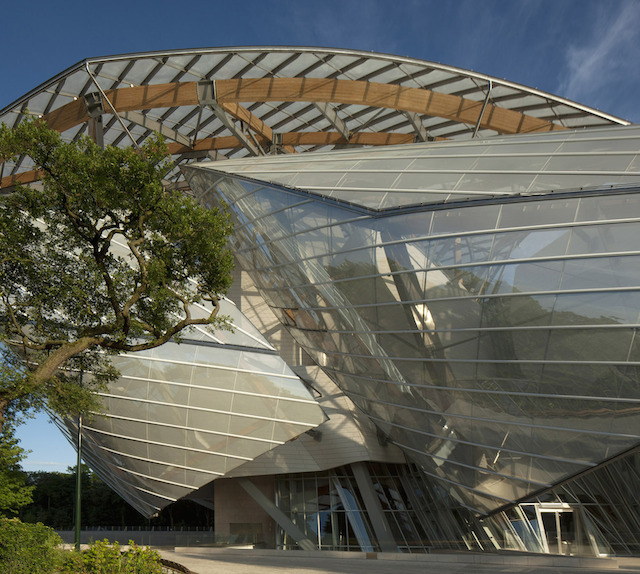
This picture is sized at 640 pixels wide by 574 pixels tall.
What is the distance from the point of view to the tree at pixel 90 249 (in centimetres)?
1425

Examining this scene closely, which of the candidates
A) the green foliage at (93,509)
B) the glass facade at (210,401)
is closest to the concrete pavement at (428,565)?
the glass facade at (210,401)

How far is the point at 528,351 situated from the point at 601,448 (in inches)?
146

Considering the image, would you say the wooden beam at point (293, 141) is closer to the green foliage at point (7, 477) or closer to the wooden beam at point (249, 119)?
the wooden beam at point (249, 119)

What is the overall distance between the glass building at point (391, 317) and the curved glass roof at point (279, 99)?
0.15 meters

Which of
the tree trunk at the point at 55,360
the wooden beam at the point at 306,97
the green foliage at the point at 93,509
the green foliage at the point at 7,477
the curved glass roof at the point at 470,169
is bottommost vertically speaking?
the green foliage at the point at 93,509

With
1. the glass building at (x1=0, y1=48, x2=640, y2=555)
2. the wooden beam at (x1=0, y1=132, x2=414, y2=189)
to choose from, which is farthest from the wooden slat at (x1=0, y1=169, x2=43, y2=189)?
the glass building at (x1=0, y1=48, x2=640, y2=555)

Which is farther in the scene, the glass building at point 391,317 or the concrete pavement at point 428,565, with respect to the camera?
the concrete pavement at point 428,565

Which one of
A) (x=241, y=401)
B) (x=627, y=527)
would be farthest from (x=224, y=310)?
(x=627, y=527)

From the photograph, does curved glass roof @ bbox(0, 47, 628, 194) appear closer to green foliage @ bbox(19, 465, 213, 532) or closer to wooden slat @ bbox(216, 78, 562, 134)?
wooden slat @ bbox(216, 78, 562, 134)

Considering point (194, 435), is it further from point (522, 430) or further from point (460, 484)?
point (522, 430)

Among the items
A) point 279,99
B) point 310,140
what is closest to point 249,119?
point 310,140

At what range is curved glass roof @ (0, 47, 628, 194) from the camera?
29.6m

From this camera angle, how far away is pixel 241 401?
2809 cm

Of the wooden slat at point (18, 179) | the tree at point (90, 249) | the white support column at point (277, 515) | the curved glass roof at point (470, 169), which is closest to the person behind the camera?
the tree at point (90, 249)
